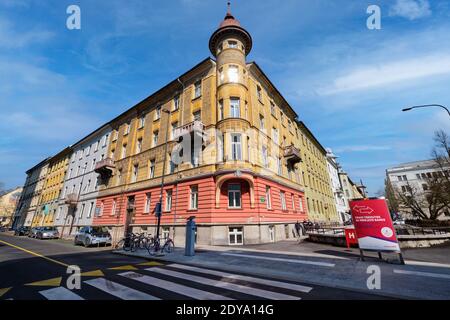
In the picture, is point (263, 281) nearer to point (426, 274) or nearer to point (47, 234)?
point (426, 274)

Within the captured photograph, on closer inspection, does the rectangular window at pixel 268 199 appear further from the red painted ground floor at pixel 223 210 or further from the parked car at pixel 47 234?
the parked car at pixel 47 234

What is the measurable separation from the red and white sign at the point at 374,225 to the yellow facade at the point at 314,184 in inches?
794

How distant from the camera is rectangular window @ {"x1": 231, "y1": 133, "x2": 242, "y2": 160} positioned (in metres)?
16.7

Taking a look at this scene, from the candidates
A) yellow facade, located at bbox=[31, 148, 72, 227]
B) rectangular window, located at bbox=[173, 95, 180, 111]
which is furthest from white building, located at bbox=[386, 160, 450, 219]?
yellow facade, located at bbox=[31, 148, 72, 227]

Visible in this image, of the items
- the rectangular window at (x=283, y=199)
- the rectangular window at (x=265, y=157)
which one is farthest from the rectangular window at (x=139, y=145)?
the rectangular window at (x=283, y=199)

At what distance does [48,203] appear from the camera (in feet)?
135

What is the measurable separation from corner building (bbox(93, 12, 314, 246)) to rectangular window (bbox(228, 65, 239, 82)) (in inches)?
3.3

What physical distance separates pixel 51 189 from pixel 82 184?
54.5 feet

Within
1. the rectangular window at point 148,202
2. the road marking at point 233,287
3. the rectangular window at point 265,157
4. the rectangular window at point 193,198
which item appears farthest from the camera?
the rectangular window at point 148,202

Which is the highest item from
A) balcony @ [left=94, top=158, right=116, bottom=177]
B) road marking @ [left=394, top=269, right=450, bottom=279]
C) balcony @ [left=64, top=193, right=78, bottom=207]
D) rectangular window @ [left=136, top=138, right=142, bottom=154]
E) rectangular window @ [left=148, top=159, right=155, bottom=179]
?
rectangular window @ [left=136, top=138, right=142, bottom=154]

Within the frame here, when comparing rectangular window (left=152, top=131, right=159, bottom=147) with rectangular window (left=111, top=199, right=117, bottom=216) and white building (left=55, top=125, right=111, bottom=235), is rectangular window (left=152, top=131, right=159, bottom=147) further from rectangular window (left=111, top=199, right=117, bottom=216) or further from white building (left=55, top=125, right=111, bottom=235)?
white building (left=55, top=125, right=111, bottom=235)

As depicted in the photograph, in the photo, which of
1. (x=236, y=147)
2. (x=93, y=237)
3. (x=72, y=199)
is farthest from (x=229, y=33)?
(x=72, y=199)

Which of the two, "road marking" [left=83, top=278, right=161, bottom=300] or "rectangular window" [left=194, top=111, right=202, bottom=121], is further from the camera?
"rectangular window" [left=194, top=111, right=202, bottom=121]

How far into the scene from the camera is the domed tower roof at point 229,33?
65.0 feet
